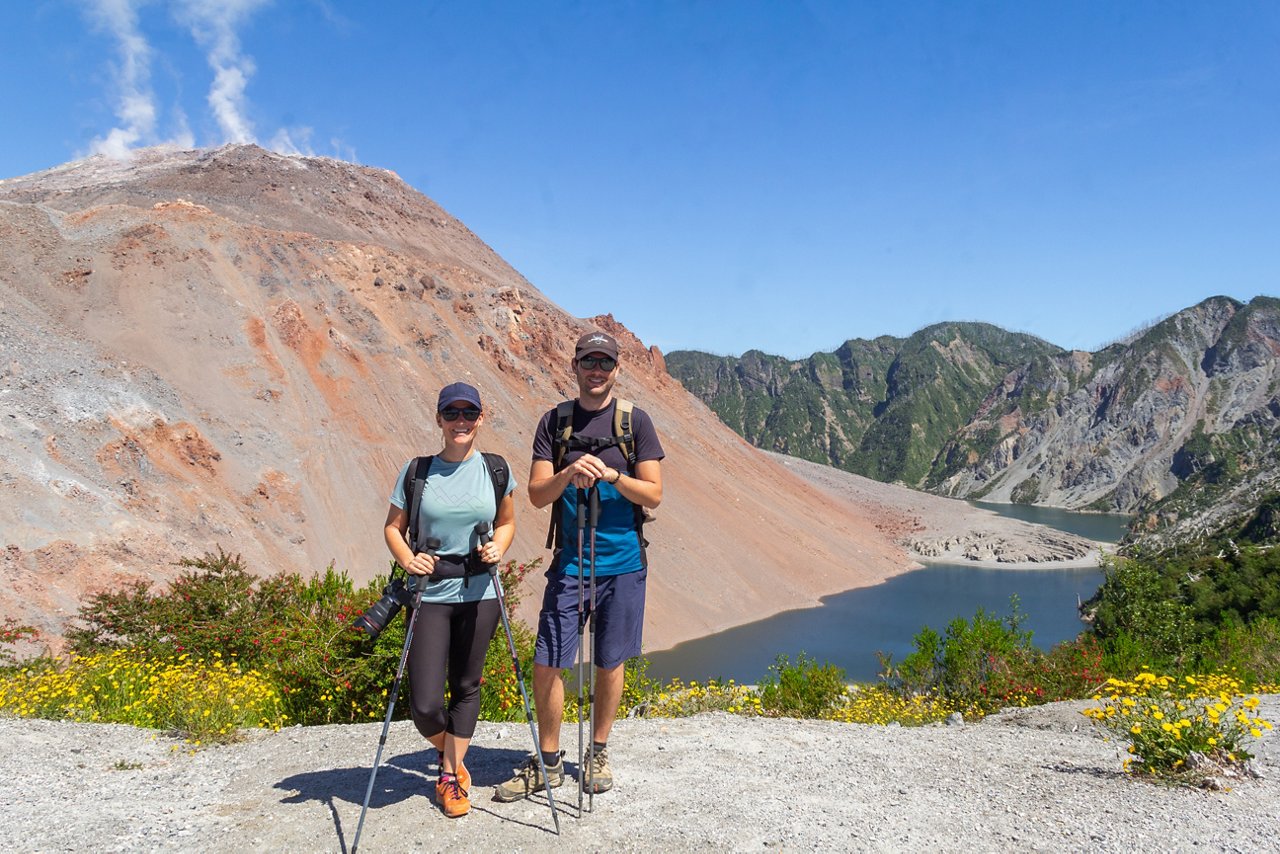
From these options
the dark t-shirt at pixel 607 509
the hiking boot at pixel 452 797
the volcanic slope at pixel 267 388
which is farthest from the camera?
the volcanic slope at pixel 267 388

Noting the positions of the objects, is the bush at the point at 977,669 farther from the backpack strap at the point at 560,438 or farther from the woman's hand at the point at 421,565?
the woman's hand at the point at 421,565

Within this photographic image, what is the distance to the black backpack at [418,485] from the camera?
4539 millimetres

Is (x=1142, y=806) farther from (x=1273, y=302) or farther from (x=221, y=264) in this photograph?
(x=1273, y=302)

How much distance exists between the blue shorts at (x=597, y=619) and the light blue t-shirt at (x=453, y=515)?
40cm

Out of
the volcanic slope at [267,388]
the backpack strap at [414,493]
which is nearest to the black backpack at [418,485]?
the backpack strap at [414,493]

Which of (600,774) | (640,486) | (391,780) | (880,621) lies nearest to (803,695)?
(600,774)

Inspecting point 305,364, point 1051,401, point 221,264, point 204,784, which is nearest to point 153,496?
point 305,364

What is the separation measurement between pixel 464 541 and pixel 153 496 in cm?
2672

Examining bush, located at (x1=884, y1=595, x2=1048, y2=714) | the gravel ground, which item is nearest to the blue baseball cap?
the gravel ground

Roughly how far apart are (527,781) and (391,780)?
3.56 feet

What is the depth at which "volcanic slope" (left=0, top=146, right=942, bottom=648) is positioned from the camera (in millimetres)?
24891

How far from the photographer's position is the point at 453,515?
452 cm

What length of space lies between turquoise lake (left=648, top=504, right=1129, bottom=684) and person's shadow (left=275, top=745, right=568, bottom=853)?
46.7 feet

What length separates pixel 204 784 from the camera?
5.14 meters
